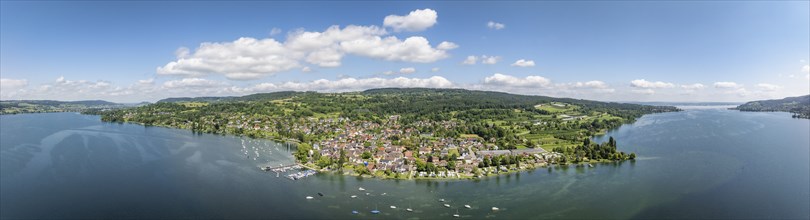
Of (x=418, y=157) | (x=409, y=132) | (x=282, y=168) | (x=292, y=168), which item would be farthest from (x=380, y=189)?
(x=409, y=132)

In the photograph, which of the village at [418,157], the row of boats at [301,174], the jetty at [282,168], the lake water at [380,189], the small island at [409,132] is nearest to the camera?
the lake water at [380,189]

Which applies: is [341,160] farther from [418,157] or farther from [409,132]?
[409,132]

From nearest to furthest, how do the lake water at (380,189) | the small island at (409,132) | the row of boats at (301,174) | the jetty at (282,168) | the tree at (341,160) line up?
the lake water at (380,189)
the row of boats at (301,174)
the jetty at (282,168)
the tree at (341,160)
the small island at (409,132)

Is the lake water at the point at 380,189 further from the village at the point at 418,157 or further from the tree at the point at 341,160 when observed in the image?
the tree at the point at 341,160

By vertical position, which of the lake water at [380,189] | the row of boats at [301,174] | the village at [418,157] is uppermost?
the village at [418,157]

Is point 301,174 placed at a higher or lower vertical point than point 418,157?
lower

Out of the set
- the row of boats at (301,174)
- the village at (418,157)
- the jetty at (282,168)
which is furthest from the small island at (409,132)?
the row of boats at (301,174)

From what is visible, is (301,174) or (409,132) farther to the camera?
(409,132)
